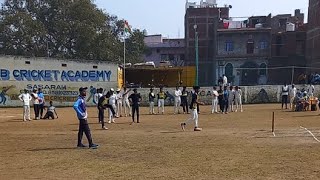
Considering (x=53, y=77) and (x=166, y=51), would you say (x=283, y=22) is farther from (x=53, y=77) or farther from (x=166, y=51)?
(x=53, y=77)

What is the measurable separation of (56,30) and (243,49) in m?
27.0

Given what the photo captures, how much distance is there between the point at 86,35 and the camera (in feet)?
188

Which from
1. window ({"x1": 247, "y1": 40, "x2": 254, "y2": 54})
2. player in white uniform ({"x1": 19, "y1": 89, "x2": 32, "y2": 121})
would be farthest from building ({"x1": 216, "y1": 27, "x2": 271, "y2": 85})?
player in white uniform ({"x1": 19, "y1": 89, "x2": 32, "y2": 121})

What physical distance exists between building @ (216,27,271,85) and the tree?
52.8 feet

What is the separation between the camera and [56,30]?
59.5m

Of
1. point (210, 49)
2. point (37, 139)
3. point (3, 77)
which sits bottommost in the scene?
point (37, 139)

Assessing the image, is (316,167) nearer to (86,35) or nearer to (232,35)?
(86,35)

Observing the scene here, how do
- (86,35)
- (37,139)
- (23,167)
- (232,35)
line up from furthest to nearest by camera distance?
(232,35) < (86,35) < (37,139) < (23,167)

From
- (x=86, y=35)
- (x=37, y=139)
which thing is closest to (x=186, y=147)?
(x=37, y=139)

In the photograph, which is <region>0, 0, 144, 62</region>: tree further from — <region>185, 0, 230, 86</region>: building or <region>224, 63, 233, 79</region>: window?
<region>224, 63, 233, 79</region>: window

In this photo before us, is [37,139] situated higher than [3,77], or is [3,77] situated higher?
[3,77]

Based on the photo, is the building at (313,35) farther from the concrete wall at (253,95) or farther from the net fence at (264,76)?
the concrete wall at (253,95)

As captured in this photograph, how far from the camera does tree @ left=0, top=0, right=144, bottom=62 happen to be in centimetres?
5525

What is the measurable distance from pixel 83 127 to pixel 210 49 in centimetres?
5921
